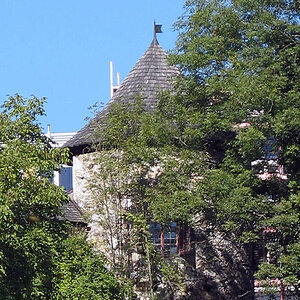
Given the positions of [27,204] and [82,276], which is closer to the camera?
[27,204]

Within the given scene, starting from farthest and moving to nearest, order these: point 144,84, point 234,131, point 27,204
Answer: point 144,84 < point 234,131 < point 27,204

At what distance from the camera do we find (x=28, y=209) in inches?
805

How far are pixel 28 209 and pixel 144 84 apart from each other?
10.4 meters

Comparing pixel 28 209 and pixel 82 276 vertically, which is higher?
pixel 28 209

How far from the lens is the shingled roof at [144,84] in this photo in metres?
29.0

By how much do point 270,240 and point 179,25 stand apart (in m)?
6.41

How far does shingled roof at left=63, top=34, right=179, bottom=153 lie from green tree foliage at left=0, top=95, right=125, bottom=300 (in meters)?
7.15

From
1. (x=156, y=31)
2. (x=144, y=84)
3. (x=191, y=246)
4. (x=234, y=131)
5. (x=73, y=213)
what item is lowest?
(x=191, y=246)

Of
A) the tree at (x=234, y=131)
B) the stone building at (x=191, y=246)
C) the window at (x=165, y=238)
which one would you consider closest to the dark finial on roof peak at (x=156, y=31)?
the stone building at (x=191, y=246)

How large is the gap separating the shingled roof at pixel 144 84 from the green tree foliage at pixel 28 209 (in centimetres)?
715

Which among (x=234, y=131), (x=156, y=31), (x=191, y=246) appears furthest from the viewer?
(x=156, y=31)

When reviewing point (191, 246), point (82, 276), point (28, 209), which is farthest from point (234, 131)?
point (28, 209)

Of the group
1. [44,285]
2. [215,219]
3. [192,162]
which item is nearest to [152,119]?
[192,162]

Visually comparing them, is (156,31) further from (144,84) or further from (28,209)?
(28,209)
